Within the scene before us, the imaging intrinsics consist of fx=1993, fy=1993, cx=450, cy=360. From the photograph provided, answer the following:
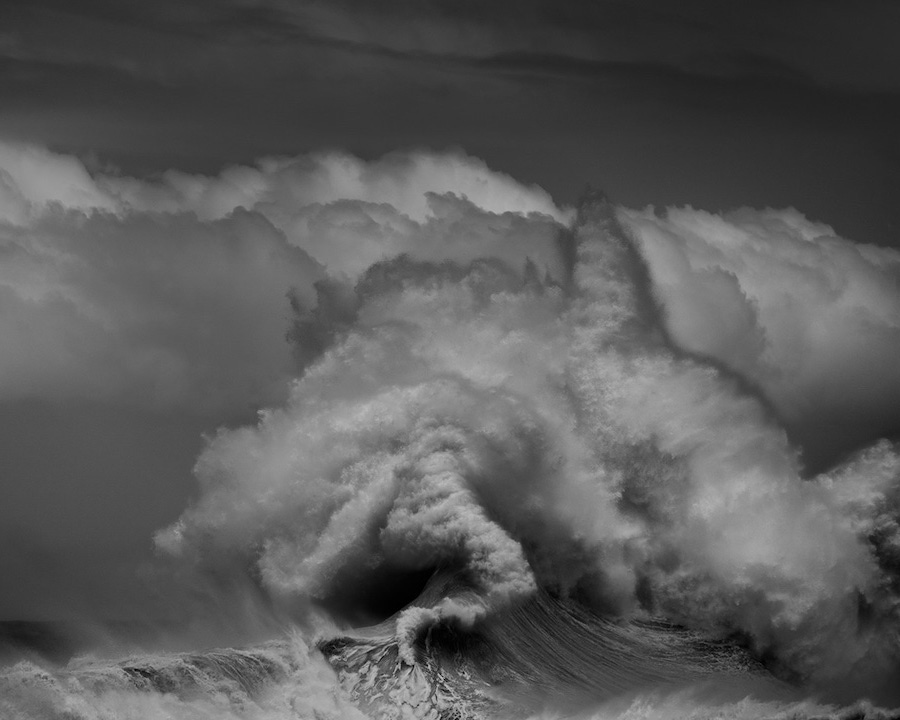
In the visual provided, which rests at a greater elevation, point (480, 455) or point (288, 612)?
point (480, 455)

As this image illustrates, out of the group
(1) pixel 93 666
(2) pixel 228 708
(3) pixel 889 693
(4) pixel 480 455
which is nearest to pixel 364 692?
(2) pixel 228 708

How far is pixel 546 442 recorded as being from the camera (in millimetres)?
78062

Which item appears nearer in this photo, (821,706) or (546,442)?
(821,706)

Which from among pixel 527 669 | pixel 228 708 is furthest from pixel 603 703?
pixel 228 708

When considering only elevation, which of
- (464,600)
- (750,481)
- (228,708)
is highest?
(750,481)

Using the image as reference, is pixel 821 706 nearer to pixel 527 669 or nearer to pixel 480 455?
pixel 527 669

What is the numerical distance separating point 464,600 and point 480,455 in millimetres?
8618

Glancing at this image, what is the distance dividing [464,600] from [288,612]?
8.61m

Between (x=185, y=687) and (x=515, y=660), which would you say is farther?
(x=515, y=660)

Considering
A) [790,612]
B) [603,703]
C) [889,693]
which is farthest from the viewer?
[790,612]

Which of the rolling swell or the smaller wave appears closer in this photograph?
the smaller wave

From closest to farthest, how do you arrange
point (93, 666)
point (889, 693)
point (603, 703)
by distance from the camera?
point (93, 666) < point (603, 703) < point (889, 693)

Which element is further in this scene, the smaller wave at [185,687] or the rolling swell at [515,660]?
the rolling swell at [515,660]

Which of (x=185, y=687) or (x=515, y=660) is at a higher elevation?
(x=515, y=660)
